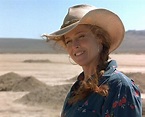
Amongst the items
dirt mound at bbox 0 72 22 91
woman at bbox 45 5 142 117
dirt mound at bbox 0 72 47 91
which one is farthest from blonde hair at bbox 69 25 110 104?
dirt mound at bbox 0 72 22 91

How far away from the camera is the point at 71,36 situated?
7.81 feet

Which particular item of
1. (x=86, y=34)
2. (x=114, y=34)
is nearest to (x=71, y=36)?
(x=86, y=34)

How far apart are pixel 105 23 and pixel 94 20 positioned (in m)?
0.08

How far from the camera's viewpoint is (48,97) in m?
13.8

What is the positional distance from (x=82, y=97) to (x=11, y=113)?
10.0m

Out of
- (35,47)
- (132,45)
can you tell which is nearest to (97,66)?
(35,47)

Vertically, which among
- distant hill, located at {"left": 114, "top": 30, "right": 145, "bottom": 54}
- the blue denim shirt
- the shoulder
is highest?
the shoulder

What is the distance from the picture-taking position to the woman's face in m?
2.32

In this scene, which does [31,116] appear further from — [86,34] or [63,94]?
[86,34]

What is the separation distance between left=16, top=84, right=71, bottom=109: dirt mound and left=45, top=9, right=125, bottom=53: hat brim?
1043 cm

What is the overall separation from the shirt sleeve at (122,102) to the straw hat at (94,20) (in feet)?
1.29

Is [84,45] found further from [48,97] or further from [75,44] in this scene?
[48,97]

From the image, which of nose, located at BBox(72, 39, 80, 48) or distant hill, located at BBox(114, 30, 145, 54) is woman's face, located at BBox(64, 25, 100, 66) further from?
distant hill, located at BBox(114, 30, 145, 54)

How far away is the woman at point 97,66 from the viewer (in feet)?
6.82
